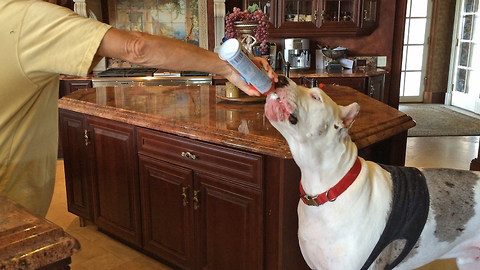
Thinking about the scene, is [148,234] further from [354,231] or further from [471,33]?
[471,33]

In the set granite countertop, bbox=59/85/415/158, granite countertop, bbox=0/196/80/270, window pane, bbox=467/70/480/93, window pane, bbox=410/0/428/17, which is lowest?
window pane, bbox=467/70/480/93

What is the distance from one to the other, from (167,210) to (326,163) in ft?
3.78

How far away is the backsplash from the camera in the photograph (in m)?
5.07

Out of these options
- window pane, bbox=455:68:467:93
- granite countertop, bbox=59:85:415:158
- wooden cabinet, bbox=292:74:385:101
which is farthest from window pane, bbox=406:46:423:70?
granite countertop, bbox=59:85:415:158

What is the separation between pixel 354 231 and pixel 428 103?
6830 mm

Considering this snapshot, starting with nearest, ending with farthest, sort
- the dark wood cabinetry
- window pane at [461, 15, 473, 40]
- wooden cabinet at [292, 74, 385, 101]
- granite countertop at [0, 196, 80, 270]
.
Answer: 1. granite countertop at [0, 196, 80, 270]
2. the dark wood cabinetry
3. wooden cabinet at [292, 74, 385, 101]
4. window pane at [461, 15, 473, 40]

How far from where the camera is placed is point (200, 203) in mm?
2080

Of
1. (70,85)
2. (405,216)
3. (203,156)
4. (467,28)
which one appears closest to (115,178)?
(203,156)

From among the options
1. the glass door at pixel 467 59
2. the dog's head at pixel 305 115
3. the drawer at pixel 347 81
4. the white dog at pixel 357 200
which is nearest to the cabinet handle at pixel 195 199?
the white dog at pixel 357 200

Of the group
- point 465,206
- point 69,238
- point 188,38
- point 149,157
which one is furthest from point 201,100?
point 188,38

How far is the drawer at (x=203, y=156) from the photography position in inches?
71.4

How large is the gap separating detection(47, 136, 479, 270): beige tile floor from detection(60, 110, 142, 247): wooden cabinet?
0.11m

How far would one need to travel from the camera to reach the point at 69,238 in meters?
0.72

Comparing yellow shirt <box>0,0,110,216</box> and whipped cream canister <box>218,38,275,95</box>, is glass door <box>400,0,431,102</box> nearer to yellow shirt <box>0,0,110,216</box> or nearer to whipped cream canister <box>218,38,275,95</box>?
whipped cream canister <box>218,38,275,95</box>
